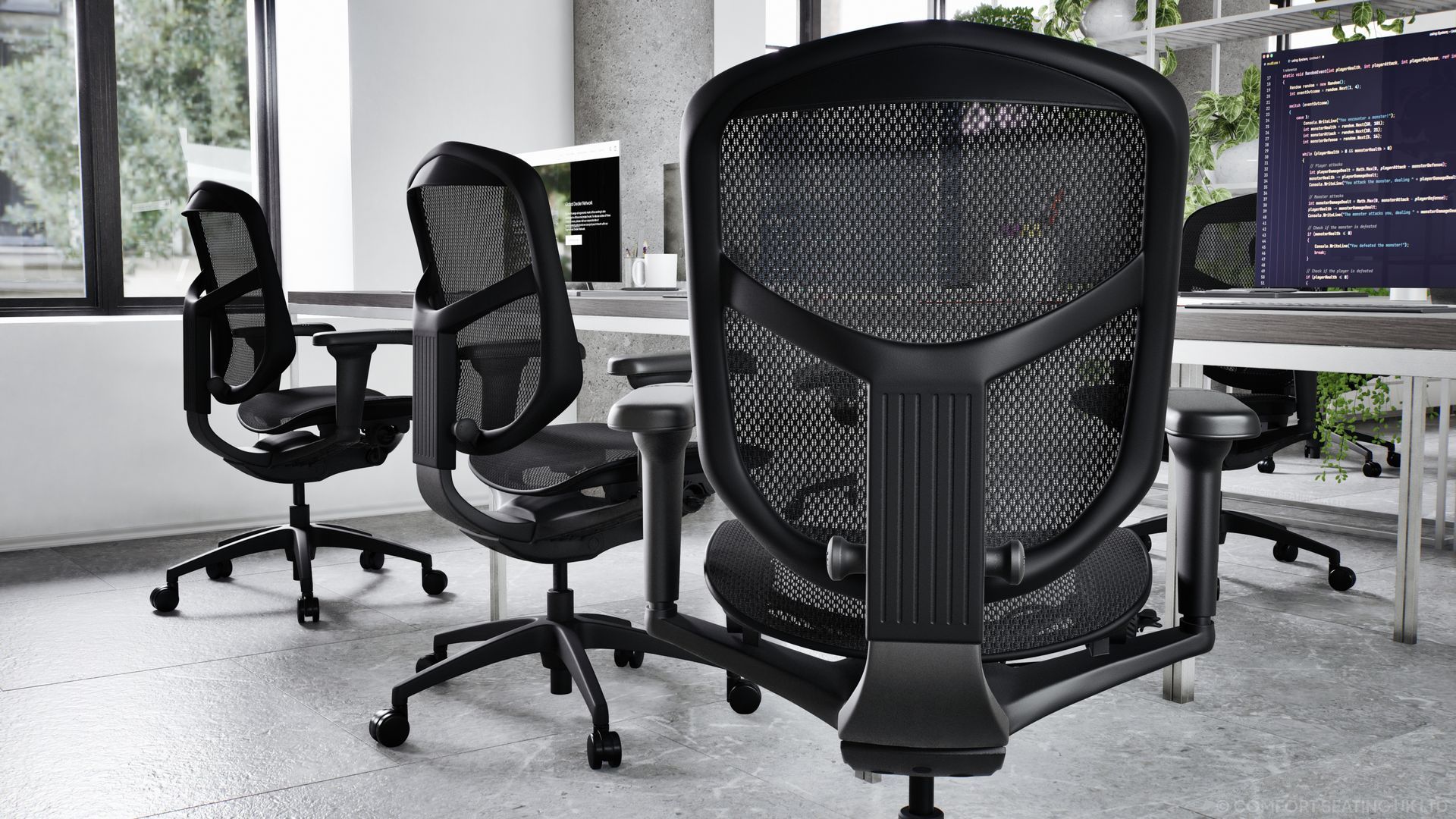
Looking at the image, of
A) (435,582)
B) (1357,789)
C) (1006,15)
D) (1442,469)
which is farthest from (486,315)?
(1442,469)

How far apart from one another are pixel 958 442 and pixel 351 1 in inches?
157

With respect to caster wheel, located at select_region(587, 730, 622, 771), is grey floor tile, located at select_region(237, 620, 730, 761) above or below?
below

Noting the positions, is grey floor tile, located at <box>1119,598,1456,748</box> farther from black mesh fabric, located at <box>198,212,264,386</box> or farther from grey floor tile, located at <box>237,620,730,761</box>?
black mesh fabric, located at <box>198,212,264,386</box>

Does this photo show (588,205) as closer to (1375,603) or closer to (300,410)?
(300,410)

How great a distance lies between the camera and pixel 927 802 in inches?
50.5

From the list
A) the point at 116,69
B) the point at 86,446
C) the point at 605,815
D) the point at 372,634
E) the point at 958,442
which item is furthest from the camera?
the point at 116,69

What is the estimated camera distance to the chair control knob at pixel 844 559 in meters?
1.14

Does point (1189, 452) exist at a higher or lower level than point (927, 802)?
higher

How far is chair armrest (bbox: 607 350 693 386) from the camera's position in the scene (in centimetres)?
201

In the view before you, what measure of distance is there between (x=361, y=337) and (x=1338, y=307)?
2.10 m

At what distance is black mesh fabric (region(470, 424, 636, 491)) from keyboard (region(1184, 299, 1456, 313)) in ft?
3.36

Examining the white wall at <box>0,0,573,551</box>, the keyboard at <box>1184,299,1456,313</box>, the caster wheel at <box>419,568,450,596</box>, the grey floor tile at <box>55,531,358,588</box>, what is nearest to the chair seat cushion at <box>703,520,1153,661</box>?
the keyboard at <box>1184,299,1456,313</box>

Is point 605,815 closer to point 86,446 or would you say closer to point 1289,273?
point 1289,273

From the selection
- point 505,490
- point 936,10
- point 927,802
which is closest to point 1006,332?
point 927,802
